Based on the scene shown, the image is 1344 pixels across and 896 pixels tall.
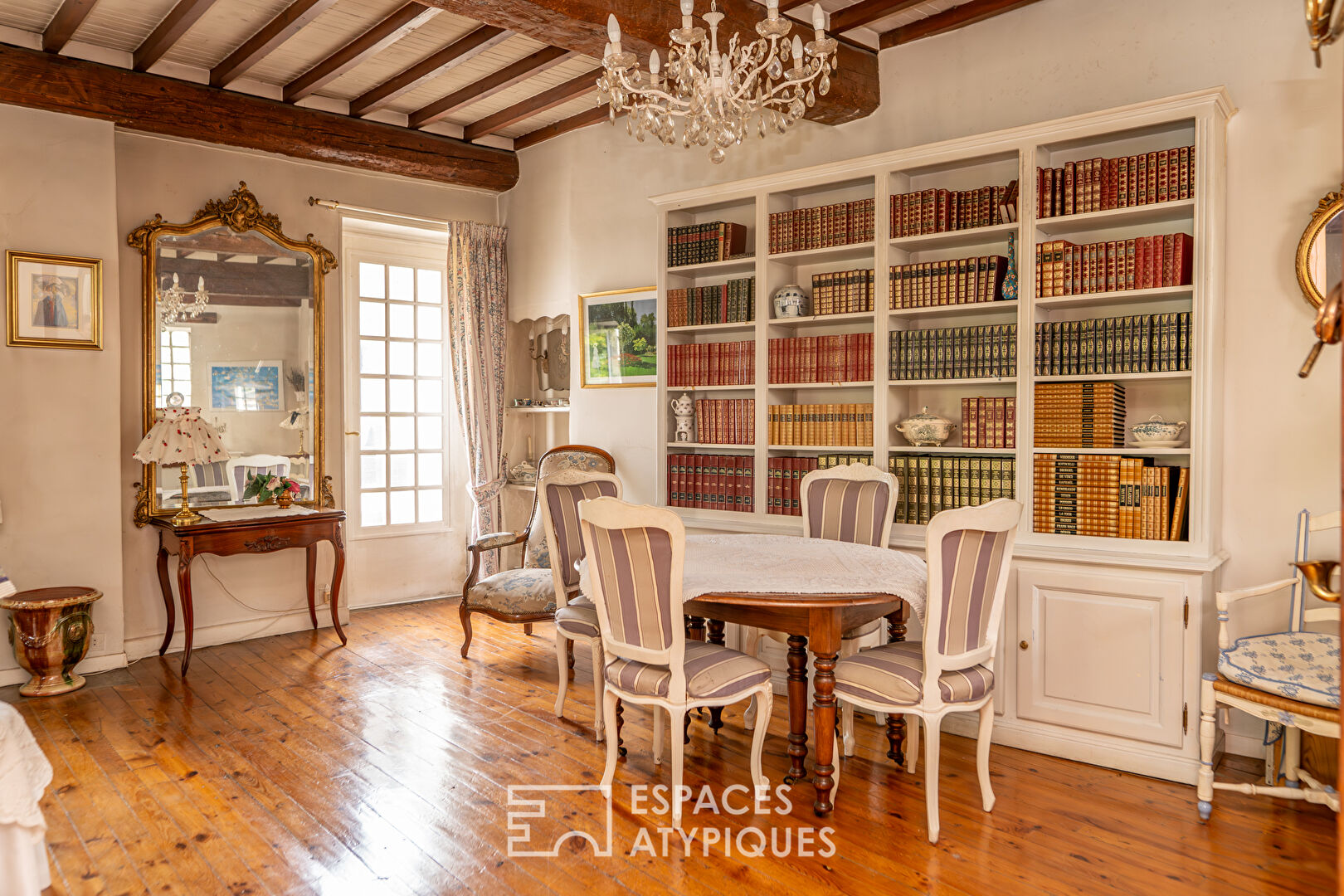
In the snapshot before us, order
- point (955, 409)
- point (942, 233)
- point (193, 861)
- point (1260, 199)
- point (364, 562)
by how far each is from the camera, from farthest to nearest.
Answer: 1. point (364, 562)
2. point (955, 409)
3. point (942, 233)
4. point (1260, 199)
5. point (193, 861)

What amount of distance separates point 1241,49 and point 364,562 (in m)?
5.52

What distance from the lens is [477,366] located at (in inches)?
244

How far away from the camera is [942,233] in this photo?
12.7ft

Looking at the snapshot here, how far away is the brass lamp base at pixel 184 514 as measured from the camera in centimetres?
473

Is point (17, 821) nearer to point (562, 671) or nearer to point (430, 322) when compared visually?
point (562, 671)

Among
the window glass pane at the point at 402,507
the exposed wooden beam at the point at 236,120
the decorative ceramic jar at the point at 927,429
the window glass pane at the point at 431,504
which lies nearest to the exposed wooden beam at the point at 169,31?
the exposed wooden beam at the point at 236,120

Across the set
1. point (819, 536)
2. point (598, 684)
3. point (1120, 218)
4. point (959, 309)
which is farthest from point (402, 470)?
point (1120, 218)

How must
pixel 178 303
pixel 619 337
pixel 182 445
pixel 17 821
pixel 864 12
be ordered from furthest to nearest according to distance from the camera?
pixel 619 337 → pixel 178 303 → pixel 182 445 → pixel 864 12 → pixel 17 821

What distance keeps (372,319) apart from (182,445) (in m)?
1.73

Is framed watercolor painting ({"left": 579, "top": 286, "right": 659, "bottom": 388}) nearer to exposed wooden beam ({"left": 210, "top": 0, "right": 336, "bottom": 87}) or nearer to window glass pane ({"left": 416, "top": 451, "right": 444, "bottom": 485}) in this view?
window glass pane ({"left": 416, "top": 451, "right": 444, "bottom": 485})

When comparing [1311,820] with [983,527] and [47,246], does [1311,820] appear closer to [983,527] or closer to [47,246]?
[983,527]

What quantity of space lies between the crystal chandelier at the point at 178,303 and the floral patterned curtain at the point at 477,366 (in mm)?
1581

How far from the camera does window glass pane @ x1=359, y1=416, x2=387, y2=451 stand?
6.05 meters

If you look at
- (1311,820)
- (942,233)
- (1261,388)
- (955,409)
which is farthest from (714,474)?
(1311,820)
